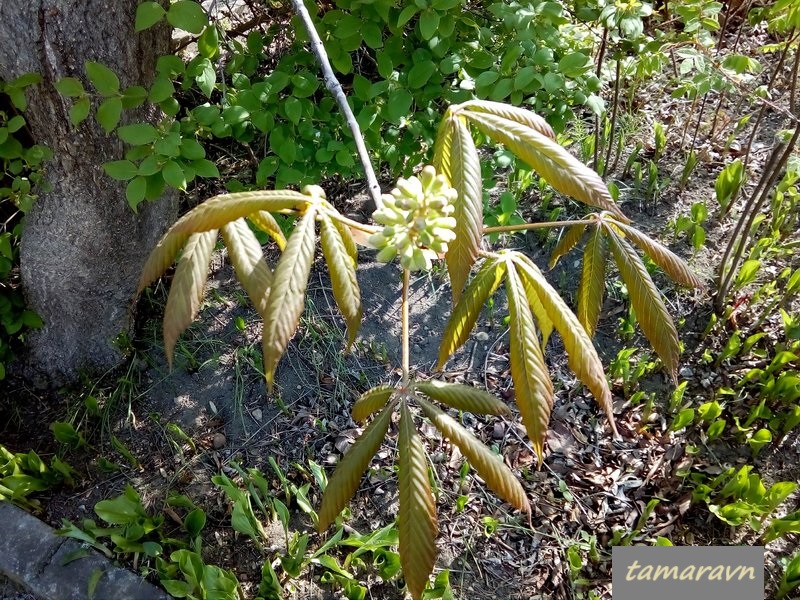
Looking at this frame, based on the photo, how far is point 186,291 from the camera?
93cm

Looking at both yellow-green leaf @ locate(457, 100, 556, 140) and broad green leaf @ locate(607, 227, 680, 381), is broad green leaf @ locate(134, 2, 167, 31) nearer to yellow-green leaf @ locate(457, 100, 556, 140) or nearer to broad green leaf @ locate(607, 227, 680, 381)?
yellow-green leaf @ locate(457, 100, 556, 140)

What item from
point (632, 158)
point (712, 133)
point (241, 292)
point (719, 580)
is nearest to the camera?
point (719, 580)

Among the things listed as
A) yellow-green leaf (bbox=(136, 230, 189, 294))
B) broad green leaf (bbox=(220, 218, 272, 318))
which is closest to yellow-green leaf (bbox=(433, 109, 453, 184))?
broad green leaf (bbox=(220, 218, 272, 318))

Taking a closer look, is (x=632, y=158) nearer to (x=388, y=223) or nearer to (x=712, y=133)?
(x=712, y=133)

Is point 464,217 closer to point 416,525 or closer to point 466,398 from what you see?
point 466,398

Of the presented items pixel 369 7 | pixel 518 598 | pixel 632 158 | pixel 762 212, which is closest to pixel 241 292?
pixel 369 7

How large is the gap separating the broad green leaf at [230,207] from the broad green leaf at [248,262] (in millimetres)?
44

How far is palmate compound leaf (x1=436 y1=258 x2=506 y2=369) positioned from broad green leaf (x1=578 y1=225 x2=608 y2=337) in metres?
0.26

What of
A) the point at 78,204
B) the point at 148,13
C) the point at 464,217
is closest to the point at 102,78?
the point at 148,13

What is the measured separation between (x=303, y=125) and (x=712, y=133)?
6.56 ft

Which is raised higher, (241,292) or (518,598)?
(241,292)

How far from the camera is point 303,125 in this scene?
190 centimetres

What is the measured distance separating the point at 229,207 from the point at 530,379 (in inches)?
22.7

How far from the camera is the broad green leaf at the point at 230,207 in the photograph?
924 mm
